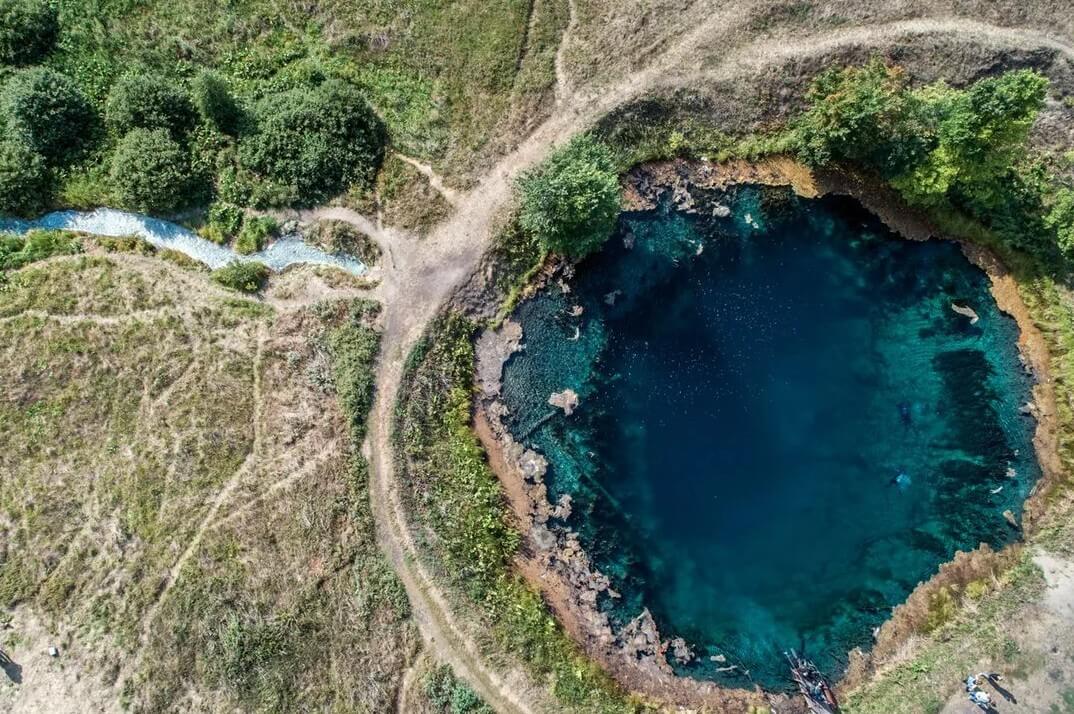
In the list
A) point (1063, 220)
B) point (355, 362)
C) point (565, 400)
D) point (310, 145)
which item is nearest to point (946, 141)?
point (1063, 220)

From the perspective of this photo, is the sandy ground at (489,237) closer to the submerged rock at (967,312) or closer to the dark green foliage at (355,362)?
the dark green foliage at (355,362)

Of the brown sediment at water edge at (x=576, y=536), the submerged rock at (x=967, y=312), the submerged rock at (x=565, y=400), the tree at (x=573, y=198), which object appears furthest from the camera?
the submerged rock at (x=967, y=312)

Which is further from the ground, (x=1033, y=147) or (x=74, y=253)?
(x=1033, y=147)

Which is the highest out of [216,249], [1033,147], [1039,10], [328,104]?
[1039,10]

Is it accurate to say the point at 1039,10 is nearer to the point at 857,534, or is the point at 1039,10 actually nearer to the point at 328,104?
the point at 857,534

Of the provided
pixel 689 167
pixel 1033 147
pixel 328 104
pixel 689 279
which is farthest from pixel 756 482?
pixel 328 104

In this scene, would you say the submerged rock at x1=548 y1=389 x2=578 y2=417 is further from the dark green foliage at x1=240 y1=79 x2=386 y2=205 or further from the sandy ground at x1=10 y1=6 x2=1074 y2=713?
the dark green foliage at x1=240 y1=79 x2=386 y2=205

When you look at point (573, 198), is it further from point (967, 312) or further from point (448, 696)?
point (448, 696)

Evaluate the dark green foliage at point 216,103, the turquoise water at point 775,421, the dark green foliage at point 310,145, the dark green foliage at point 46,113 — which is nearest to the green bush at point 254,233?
the dark green foliage at point 310,145
